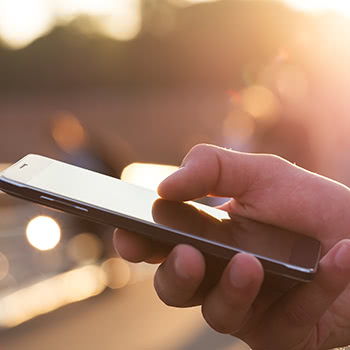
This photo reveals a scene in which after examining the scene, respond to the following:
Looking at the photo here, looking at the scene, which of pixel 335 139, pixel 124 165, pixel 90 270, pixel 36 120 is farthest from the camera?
pixel 36 120

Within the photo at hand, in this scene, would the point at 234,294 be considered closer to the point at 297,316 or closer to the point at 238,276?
the point at 238,276

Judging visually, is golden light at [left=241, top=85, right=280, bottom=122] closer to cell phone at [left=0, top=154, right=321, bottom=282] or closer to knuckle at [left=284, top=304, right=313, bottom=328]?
cell phone at [left=0, top=154, right=321, bottom=282]

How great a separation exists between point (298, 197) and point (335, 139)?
637 cm

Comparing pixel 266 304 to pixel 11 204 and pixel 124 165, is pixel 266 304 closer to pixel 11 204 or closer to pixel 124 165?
pixel 11 204

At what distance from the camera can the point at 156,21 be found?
1507 inches

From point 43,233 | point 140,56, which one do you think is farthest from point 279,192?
point 140,56

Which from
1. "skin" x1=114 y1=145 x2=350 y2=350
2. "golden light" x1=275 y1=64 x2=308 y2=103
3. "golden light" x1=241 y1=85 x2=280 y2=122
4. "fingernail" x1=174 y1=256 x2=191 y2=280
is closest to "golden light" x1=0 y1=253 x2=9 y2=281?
"skin" x1=114 y1=145 x2=350 y2=350

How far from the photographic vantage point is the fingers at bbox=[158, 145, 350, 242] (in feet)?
9.02

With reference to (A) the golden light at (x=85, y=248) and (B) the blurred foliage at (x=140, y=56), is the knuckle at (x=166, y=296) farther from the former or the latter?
(B) the blurred foliage at (x=140, y=56)

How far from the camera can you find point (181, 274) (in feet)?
7.35

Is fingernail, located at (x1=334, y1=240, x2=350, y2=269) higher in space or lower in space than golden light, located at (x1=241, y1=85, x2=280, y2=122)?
higher

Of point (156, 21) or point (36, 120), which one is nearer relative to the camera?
point (36, 120)

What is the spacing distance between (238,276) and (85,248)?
4.10 m

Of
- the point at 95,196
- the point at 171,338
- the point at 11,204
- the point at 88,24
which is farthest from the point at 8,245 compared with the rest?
the point at 88,24
